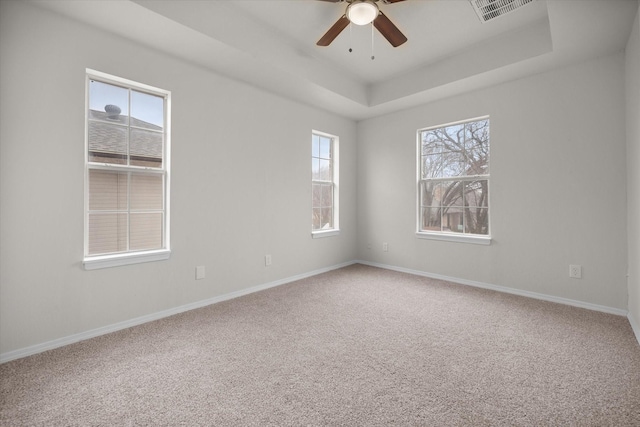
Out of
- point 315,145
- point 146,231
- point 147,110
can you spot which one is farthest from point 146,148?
point 315,145

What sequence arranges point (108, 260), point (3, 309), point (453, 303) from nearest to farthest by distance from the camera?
point (3, 309) → point (108, 260) → point (453, 303)

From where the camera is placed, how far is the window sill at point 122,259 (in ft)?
7.71

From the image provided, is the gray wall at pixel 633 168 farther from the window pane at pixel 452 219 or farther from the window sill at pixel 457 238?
the window pane at pixel 452 219

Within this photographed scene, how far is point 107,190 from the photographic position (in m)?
2.52

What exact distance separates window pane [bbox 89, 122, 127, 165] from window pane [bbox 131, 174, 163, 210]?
7.8 inches

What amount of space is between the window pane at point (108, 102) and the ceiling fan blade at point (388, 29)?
231 centimetres

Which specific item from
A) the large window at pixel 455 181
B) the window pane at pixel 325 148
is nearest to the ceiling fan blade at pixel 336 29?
the window pane at pixel 325 148

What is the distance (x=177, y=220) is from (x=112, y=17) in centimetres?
173

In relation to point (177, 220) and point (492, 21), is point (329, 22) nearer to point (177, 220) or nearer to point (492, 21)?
point (492, 21)

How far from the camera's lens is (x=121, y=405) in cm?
156

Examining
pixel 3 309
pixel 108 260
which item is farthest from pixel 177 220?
pixel 3 309

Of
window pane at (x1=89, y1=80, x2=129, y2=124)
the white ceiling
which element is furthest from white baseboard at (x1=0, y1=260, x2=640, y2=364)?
the white ceiling

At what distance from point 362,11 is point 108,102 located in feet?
7.52

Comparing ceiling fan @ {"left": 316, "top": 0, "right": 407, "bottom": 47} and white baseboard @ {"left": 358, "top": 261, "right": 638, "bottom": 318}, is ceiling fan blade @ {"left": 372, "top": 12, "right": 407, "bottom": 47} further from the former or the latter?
white baseboard @ {"left": 358, "top": 261, "right": 638, "bottom": 318}
